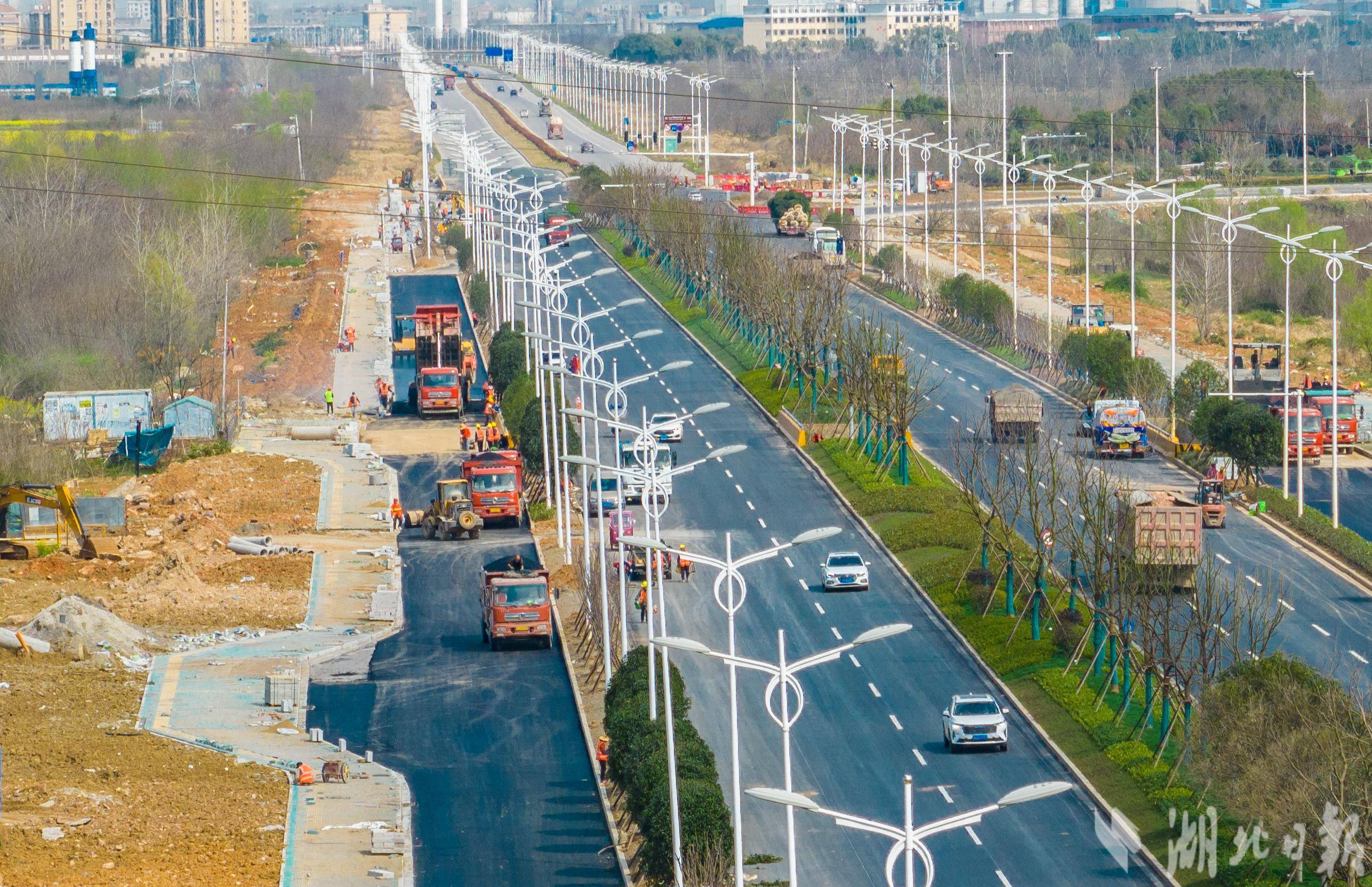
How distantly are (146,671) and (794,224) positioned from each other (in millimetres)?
92181

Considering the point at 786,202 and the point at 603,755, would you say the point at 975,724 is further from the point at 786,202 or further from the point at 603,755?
the point at 786,202

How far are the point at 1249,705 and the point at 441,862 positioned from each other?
17.5 meters

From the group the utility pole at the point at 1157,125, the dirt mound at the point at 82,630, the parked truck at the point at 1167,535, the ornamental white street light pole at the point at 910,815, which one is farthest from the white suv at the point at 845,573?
the ornamental white street light pole at the point at 910,815

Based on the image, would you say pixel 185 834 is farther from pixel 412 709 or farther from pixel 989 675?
pixel 989 675

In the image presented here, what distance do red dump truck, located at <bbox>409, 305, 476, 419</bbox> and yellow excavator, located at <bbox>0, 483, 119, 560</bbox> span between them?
2733 centimetres

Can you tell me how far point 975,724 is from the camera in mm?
51438

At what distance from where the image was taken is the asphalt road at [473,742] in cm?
4547

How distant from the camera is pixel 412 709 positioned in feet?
188

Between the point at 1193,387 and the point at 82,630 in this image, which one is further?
the point at 1193,387

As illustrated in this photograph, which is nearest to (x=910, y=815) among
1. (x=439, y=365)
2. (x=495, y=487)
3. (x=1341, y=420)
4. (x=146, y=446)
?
(x=495, y=487)

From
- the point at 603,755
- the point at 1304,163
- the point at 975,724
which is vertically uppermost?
the point at 1304,163

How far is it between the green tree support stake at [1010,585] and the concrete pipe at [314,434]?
42531 millimetres

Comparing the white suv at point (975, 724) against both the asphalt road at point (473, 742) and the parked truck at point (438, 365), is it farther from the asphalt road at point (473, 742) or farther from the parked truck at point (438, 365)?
the parked truck at point (438, 365)

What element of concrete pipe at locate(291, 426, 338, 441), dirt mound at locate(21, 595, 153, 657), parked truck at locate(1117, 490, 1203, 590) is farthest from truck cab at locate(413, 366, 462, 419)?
parked truck at locate(1117, 490, 1203, 590)
